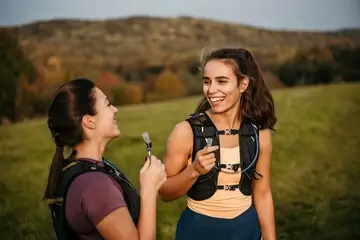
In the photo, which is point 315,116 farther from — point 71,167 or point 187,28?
point 71,167

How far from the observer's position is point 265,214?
2146mm

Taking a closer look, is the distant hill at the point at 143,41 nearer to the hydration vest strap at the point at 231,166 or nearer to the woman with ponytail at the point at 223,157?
the woman with ponytail at the point at 223,157

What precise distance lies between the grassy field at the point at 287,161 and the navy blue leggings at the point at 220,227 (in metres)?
1.32

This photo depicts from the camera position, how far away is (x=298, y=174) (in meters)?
3.55

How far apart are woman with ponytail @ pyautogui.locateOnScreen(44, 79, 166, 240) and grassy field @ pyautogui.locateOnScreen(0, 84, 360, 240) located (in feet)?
5.61

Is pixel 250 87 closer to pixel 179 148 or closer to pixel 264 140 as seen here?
pixel 264 140

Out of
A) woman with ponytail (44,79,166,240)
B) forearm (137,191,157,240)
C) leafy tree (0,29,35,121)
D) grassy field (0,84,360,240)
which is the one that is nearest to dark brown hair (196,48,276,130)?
woman with ponytail (44,79,166,240)

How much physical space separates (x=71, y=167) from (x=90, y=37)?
A: 1959mm

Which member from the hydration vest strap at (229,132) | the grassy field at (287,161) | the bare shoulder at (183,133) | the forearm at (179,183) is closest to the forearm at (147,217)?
the forearm at (179,183)

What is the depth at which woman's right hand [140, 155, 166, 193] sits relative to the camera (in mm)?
1610

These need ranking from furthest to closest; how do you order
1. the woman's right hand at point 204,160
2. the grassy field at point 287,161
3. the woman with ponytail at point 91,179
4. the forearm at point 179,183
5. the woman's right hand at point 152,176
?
the grassy field at point 287,161
the forearm at point 179,183
the woman's right hand at point 204,160
the woman's right hand at point 152,176
the woman with ponytail at point 91,179

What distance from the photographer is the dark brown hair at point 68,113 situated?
1.61 m

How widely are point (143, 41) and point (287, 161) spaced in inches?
45.2

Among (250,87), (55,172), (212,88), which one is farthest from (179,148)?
(55,172)
